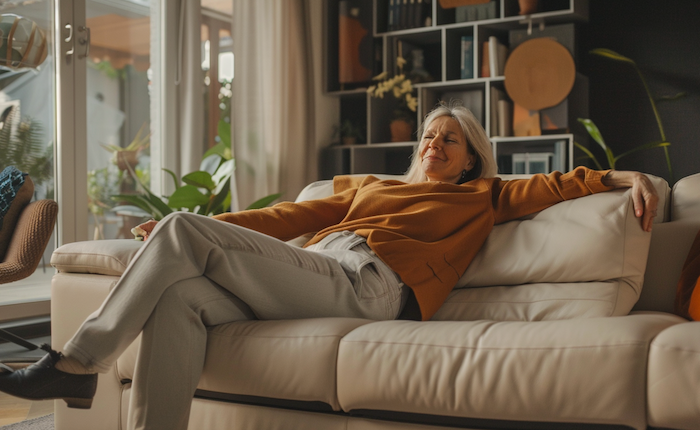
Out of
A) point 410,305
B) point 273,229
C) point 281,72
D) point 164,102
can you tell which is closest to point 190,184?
point 164,102

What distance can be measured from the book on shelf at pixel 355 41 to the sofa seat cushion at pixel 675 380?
3212 mm

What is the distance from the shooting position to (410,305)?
1.80 meters

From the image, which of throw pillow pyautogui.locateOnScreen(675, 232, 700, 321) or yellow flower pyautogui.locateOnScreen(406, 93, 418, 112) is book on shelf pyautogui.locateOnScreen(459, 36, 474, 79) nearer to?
yellow flower pyautogui.locateOnScreen(406, 93, 418, 112)

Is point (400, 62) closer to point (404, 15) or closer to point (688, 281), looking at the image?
point (404, 15)

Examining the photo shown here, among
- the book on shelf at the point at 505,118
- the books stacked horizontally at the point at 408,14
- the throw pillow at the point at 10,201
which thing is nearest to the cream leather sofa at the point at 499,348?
the throw pillow at the point at 10,201

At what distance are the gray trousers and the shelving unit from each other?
229 centimetres

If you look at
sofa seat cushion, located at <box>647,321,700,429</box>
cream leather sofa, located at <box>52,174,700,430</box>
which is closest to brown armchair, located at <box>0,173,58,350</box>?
cream leather sofa, located at <box>52,174,700,430</box>

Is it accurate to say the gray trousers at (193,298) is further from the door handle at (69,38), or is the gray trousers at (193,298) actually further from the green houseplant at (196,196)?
the door handle at (69,38)

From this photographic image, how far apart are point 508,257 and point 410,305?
0.29 metres

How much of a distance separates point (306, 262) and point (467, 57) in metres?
2.64

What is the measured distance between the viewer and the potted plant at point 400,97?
156 inches

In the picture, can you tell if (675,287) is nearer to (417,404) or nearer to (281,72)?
(417,404)

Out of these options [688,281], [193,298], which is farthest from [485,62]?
[193,298]

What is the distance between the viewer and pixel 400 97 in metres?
4.19
